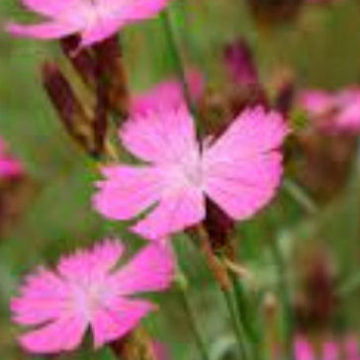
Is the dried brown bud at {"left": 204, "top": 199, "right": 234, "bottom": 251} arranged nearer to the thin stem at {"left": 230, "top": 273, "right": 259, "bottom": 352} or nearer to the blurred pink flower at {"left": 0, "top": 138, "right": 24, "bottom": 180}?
the thin stem at {"left": 230, "top": 273, "right": 259, "bottom": 352}

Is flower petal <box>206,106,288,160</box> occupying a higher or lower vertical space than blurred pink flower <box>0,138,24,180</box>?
higher

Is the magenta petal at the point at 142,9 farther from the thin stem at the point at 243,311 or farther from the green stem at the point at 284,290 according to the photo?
the green stem at the point at 284,290

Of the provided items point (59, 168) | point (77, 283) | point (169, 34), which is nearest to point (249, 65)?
point (169, 34)

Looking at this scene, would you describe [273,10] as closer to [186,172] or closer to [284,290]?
[284,290]

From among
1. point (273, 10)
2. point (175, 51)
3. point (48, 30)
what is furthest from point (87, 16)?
point (273, 10)

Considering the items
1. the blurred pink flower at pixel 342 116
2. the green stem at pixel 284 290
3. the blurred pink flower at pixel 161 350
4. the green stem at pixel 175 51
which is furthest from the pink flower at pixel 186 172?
the blurred pink flower at pixel 161 350

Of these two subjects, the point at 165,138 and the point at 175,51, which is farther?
the point at 175,51

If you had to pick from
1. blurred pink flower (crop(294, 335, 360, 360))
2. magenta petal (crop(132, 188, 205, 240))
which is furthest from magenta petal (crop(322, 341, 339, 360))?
magenta petal (crop(132, 188, 205, 240))
